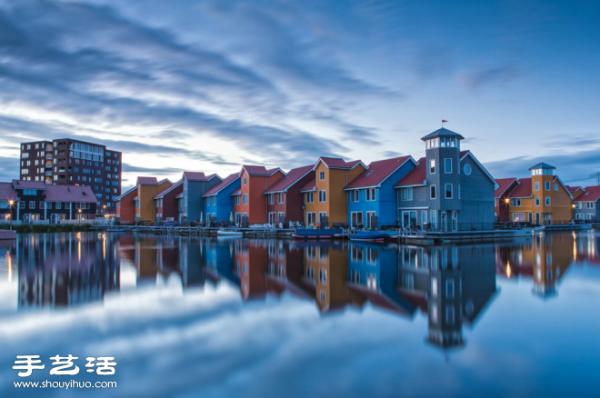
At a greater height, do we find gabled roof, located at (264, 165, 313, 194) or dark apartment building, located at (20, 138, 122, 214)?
dark apartment building, located at (20, 138, 122, 214)

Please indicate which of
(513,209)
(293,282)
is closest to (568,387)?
(293,282)

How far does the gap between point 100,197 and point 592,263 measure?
13502cm

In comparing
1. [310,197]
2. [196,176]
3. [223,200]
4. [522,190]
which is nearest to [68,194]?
[196,176]

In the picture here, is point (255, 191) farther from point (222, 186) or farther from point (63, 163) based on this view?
point (63, 163)

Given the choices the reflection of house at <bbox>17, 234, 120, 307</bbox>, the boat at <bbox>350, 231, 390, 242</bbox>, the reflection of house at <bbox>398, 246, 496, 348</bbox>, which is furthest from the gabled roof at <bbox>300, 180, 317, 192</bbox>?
the reflection of house at <bbox>17, 234, 120, 307</bbox>

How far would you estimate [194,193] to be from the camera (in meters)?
67.6

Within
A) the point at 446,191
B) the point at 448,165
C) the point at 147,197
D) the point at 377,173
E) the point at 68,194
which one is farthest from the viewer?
the point at 68,194

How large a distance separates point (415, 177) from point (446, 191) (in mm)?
4177

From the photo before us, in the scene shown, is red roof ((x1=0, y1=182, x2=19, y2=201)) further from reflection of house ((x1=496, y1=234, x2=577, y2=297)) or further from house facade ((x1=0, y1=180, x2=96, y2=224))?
reflection of house ((x1=496, y1=234, x2=577, y2=297))

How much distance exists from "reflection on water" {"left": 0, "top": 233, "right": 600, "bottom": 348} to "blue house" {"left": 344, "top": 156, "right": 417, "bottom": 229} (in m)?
17.6

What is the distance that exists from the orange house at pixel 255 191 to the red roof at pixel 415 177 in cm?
1823

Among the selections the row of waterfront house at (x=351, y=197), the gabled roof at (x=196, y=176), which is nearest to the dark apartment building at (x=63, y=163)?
the row of waterfront house at (x=351, y=197)

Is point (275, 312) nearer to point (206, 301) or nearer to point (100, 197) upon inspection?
point (206, 301)

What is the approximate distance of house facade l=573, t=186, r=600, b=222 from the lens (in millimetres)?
81188
